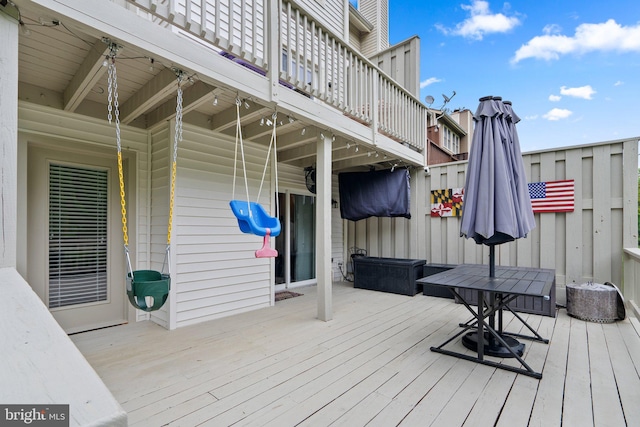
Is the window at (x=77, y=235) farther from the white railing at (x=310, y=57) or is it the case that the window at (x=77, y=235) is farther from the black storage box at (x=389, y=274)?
the black storage box at (x=389, y=274)

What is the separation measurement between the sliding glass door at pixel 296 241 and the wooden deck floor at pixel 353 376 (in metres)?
1.94

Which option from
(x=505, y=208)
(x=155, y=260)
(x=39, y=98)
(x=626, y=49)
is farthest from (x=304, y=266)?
(x=626, y=49)

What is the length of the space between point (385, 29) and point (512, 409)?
1013 cm

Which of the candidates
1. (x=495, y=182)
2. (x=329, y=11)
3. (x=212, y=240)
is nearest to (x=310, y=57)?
(x=495, y=182)

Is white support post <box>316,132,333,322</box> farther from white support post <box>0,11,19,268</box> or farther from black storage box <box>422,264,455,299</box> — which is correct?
white support post <box>0,11,19,268</box>

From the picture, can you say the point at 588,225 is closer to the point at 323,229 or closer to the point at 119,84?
the point at 323,229

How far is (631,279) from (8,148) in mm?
6176

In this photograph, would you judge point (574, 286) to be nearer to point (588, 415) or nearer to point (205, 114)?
point (588, 415)

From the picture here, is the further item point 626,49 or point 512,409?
point 626,49

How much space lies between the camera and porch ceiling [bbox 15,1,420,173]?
90.0 inches

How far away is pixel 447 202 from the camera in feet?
18.1

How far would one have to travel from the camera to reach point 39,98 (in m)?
3.19

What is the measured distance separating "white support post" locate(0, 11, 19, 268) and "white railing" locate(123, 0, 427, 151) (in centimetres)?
79

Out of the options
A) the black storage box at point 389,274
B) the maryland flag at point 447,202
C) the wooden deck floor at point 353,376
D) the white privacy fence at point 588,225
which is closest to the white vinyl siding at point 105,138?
the wooden deck floor at point 353,376
